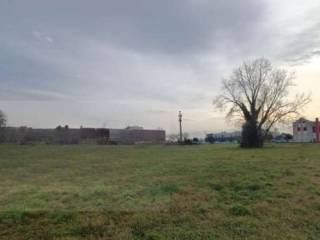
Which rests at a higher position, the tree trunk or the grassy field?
the tree trunk

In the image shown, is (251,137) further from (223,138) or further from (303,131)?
(223,138)

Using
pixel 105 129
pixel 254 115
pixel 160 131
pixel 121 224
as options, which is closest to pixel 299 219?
pixel 121 224

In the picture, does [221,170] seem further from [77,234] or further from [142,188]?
[77,234]

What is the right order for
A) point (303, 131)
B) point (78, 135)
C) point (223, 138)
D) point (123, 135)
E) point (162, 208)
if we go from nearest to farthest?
1. point (162, 208)
2. point (78, 135)
3. point (123, 135)
4. point (303, 131)
5. point (223, 138)

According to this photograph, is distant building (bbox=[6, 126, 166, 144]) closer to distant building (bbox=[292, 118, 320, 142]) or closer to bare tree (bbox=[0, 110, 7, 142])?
bare tree (bbox=[0, 110, 7, 142])

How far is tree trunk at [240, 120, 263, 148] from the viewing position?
Answer: 35.0 metres

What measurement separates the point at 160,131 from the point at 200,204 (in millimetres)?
59885

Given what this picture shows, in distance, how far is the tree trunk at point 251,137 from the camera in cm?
3497

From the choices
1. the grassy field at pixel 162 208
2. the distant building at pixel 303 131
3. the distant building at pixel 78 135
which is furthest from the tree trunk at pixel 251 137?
the grassy field at pixel 162 208

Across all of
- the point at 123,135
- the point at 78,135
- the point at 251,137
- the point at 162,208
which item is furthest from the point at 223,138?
the point at 162,208

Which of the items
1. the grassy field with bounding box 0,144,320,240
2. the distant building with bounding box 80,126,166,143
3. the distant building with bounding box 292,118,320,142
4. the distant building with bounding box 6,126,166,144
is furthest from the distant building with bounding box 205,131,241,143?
the grassy field with bounding box 0,144,320,240

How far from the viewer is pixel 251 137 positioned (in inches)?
1388

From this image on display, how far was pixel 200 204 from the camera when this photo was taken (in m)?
6.37

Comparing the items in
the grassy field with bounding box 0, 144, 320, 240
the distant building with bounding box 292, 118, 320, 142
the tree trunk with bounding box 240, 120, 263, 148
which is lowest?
the grassy field with bounding box 0, 144, 320, 240
